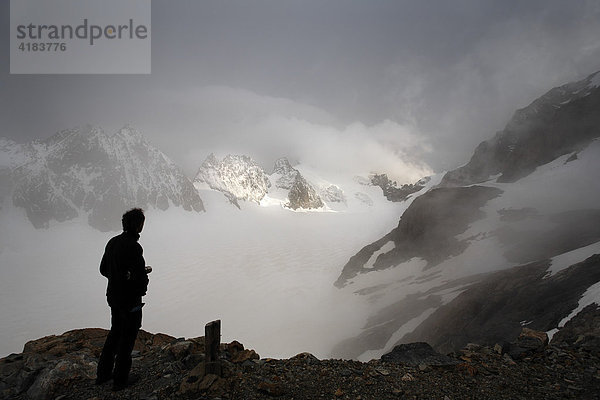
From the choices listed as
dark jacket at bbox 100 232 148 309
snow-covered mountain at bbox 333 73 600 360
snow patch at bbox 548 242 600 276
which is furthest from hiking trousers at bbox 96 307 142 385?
snow patch at bbox 548 242 600 276

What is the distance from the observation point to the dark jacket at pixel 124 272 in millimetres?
4996

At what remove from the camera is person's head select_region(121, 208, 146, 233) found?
531cm

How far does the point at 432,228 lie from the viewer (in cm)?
4603

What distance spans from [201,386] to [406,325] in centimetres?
2680

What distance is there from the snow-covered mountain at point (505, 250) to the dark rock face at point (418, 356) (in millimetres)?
7563

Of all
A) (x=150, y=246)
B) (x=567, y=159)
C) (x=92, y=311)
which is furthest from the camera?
(x=150, y=246)

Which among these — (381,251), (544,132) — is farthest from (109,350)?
(544,132)

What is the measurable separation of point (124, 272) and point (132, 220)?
3.24 ft

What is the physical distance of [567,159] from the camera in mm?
52281

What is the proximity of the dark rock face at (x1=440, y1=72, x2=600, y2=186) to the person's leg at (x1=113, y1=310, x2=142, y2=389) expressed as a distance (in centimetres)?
7029

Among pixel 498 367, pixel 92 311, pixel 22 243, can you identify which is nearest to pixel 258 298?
pixel 92 311

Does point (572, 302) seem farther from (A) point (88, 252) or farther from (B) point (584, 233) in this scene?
(A) point (88, 252)

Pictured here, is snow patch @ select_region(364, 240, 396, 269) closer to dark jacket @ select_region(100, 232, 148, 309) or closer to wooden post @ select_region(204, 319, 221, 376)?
wooden post @ select_region(204, 319, 221, 376)

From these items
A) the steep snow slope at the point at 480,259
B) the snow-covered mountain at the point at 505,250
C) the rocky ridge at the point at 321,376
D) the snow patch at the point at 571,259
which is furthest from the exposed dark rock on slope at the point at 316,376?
the snow patch at the point at 571,259
